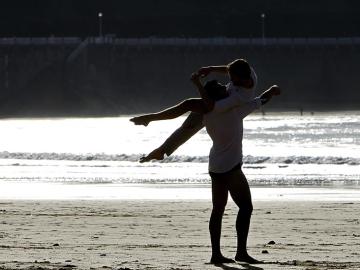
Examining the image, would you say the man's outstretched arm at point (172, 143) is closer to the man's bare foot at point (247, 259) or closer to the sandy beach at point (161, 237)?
the sandy beach at point (161, 237)

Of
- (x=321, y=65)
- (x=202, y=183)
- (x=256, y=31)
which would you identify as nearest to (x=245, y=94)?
(x=202, y=183)

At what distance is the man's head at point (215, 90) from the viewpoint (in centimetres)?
968

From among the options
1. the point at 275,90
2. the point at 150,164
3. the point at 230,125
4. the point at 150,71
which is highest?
the point at 150,71

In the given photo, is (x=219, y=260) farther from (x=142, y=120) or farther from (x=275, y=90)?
(x=275, y=90)

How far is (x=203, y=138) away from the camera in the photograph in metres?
44.4

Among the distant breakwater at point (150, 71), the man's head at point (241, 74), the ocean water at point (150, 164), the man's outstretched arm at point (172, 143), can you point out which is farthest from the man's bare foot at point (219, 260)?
the distant breakwater at point (150, 71)

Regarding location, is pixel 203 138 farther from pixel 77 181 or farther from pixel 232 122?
pixel 232 122

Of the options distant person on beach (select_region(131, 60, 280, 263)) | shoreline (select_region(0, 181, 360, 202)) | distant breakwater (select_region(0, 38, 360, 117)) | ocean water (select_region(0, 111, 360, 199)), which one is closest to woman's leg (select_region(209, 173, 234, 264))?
distant person on beach (select_region(131, 60, 280, 263))

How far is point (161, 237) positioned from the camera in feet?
36.3

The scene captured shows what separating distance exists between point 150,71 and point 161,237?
8711cm

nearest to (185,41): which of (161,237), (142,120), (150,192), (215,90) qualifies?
(150,192)

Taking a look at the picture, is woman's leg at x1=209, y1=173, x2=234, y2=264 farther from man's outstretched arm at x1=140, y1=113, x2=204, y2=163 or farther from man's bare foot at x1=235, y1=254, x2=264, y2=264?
man's outstretched arm at x1=140, y1=113, x2=204, y2=163

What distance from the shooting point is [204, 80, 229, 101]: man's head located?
968 cm

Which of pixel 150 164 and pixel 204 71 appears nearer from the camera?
pixel 204 71
